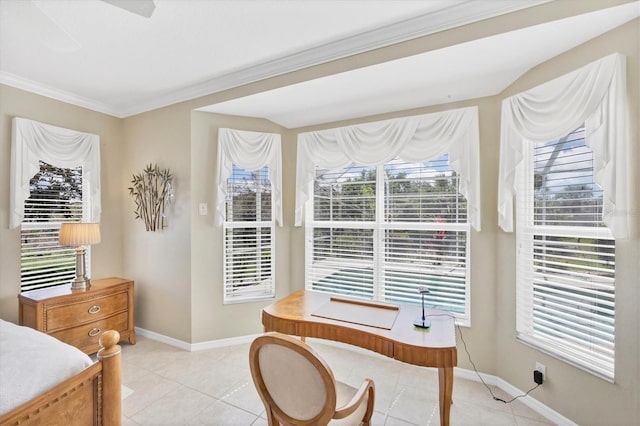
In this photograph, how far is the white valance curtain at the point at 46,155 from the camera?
2.64 metres

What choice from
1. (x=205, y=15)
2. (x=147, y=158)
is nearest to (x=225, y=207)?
(x=147, y=158)

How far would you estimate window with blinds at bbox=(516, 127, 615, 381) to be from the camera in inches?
71.1

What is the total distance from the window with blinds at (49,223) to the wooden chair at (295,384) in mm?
2844

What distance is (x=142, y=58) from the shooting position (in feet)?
7.75

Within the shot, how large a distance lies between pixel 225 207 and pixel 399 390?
2.38 metres

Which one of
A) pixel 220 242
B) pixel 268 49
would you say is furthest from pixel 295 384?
pixel 268 49

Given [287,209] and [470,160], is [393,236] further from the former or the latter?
[287,209]

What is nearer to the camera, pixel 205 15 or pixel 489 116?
pixel 205 15

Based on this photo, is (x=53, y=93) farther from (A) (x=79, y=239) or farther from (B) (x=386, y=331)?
(B) (x=386, y=331)

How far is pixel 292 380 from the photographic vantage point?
4.22 ft

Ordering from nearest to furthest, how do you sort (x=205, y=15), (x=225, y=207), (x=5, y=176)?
1. (x=205, y=15)
2. (x=5, y=176)
3. (x=225, y=207)

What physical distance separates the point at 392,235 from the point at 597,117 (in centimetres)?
172

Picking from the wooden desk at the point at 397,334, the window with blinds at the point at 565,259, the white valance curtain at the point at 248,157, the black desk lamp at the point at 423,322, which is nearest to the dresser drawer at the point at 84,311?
the white valance curtain at the point at 248,157

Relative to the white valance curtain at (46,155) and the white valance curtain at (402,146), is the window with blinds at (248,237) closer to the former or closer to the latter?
the white valance curtain at (402,146)
